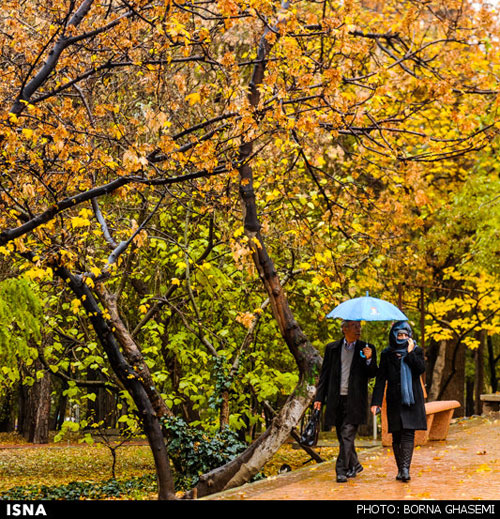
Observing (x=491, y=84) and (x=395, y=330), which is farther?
(x=491, y=84)

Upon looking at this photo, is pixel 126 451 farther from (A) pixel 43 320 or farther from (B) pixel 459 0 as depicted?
(B) pixel 459 0

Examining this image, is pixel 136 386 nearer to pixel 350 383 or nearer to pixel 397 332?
pixel 350 383

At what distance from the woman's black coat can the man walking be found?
143 millimetres

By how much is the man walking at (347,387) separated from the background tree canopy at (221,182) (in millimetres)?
1698

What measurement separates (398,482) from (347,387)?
4.03 ft

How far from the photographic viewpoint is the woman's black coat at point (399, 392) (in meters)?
8.63

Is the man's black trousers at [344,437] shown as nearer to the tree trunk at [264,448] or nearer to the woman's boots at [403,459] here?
the woman's boots at [403,459]

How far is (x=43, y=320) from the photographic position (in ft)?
49.8

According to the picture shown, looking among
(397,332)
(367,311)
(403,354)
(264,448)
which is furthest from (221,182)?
(264,448)

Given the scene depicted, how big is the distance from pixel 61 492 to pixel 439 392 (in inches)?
518

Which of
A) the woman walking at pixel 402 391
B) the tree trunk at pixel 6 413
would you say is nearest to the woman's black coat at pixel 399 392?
the woman walking at pixel 402 391

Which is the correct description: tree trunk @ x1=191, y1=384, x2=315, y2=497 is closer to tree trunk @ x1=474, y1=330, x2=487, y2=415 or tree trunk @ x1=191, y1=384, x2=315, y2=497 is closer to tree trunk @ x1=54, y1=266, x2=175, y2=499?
tree trunk @ x1=54, y1=266, x2=175, y2=499

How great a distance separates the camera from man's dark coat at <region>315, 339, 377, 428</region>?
8930 mm
